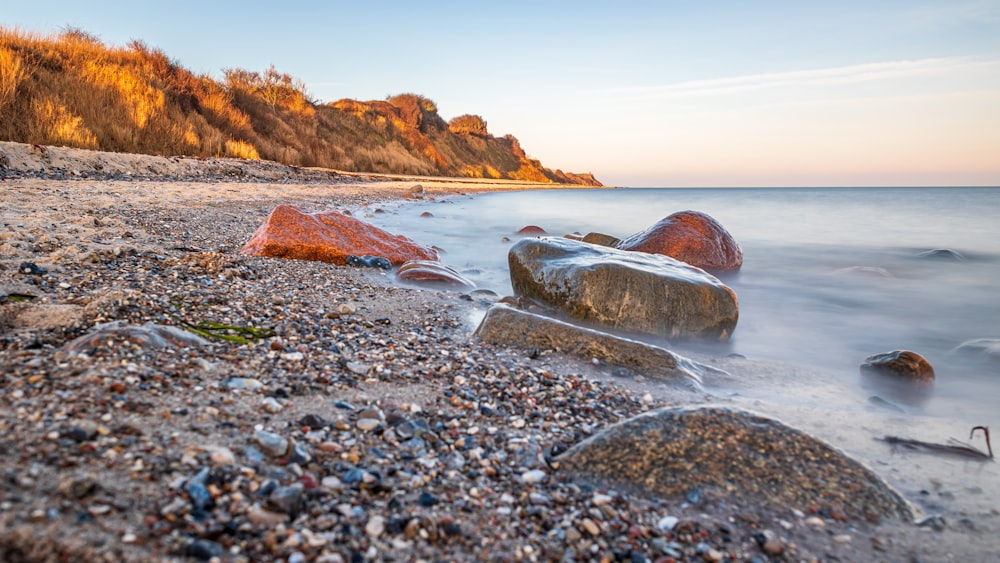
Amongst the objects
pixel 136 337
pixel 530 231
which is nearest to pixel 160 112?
pixel 530 231

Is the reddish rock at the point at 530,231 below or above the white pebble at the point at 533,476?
above

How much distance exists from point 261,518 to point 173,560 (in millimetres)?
195

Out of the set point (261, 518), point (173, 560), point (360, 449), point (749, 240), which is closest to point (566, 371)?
point (360, 449)

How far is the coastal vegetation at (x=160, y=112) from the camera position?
1017cm

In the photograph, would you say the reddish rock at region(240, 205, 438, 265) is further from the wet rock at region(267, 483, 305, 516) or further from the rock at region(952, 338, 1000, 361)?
the rock at region(952, 338, 1000, 361)

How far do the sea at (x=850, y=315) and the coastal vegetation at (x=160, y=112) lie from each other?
5.96 m

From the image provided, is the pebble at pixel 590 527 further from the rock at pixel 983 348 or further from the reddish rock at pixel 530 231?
the reddish rock at pixel 530 231

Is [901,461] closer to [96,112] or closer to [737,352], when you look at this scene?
[737,352]

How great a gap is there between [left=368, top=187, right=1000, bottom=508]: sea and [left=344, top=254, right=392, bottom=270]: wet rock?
107cm

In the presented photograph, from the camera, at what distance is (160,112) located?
13.6 meters

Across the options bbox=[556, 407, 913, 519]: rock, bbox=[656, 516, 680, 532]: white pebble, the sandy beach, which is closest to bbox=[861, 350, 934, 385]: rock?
the sandy beach

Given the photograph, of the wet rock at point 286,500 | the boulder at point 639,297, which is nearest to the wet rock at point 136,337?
Answer: the wet rock at point 286,500

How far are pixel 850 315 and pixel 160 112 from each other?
50.0 feet

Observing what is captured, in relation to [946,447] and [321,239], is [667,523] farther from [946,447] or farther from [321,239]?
[321,239]
